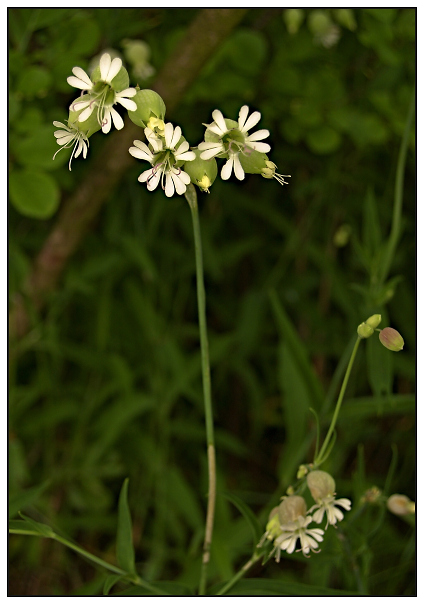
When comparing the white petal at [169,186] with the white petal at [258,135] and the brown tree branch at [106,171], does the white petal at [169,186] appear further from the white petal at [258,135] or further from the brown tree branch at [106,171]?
the brown tree branch at [106,171]

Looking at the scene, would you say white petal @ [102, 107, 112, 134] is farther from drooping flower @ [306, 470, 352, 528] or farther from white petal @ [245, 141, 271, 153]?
Result: drooping flower @ [306, 470, 352, 528]

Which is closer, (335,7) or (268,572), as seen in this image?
(335,7)

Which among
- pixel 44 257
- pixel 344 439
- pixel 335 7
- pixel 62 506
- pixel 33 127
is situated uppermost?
pixel 335 7

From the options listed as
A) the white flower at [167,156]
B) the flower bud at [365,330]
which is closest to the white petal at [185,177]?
the white flower at [167,156]

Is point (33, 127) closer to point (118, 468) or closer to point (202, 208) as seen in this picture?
point (202, 208)

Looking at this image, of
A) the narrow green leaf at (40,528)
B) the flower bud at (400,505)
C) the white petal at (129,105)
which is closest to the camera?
the white petal at (129,105)

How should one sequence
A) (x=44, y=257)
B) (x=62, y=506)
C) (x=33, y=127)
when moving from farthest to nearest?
(x=62, y=506)
(x=44, y=257)
(x=33, y=127)

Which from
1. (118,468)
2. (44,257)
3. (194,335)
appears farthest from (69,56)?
(118,468)

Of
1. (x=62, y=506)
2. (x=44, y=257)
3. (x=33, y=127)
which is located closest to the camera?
(x=33, y=127)
